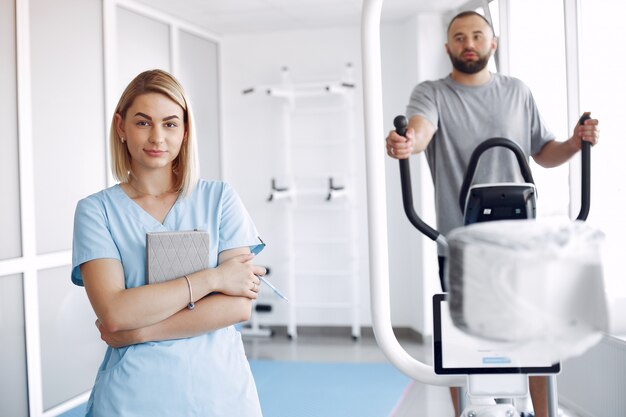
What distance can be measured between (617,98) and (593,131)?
2005mm

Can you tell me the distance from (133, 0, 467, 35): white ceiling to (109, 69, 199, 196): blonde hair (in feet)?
10.8

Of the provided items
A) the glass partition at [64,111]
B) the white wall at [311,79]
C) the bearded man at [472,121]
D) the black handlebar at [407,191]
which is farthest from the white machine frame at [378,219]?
the white wall at [311,79]

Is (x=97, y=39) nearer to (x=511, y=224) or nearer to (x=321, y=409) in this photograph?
(x=321, y=409)

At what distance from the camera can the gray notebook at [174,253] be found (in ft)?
4.57

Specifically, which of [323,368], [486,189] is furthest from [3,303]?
[486,189]

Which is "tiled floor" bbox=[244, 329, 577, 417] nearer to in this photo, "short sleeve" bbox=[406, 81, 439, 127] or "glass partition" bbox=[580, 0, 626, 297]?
"glass partition" bbox=[580, 0, 626, 297]

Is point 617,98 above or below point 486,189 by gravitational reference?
above

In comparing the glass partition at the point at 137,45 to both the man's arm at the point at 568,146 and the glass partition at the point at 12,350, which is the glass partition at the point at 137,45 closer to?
the glass partition at the point at 12,350

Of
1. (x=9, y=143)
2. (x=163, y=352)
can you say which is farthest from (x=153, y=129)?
(x=9, y=143)

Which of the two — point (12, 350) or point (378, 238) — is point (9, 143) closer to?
point (12, 350)

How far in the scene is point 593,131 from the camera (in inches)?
48.5

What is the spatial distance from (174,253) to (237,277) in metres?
0.15

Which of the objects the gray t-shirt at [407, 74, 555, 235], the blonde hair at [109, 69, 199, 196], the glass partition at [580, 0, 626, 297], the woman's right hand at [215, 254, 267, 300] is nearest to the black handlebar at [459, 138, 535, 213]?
the gray t-shirt at [407, 74, 555, 235]

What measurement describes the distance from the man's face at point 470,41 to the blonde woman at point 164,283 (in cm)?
59
